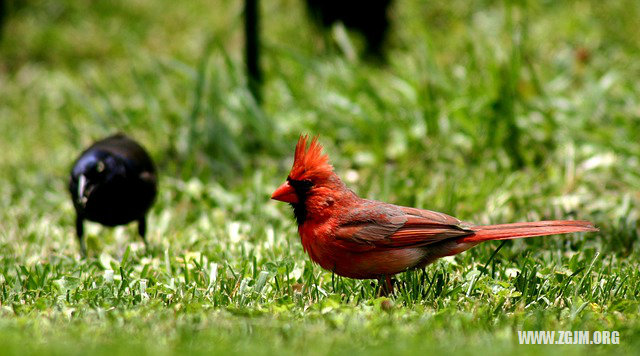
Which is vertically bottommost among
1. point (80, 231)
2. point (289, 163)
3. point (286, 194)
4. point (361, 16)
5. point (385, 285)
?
point (385, 285)

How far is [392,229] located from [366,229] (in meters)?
0.13

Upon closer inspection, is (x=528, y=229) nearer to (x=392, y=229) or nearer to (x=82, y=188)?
(x=392, y=229)

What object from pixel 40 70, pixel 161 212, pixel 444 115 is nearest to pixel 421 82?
pixel 444 115

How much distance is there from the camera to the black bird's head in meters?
4.51

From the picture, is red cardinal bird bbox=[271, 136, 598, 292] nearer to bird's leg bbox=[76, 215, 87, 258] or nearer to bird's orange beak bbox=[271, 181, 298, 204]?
bird's orange beak bbox=[271, 181, 298, 204]

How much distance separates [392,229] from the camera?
3.61 m

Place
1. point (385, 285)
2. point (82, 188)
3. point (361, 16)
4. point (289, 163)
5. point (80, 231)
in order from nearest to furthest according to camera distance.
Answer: point (385, 285), point (82, 188), point (80, 231), point (289, 163), point (361, 16)

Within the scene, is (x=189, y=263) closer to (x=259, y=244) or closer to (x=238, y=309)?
(x=259, y=244)

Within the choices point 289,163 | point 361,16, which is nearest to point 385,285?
point 289,163

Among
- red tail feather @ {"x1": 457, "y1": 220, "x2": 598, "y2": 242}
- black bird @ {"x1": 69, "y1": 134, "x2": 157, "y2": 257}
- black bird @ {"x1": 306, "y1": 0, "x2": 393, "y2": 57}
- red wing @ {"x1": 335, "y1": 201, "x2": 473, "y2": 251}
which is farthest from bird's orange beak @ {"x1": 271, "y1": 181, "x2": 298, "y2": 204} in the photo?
black bird @ {"x1": 306, "y1": 0, "x2": 393, "y2": 57}

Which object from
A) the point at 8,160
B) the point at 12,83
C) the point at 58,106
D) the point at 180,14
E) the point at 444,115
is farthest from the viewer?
the point at 180,14

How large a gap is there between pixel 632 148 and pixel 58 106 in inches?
212

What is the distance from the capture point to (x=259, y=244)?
4.61 meters

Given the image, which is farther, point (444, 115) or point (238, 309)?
point (444, 115)
